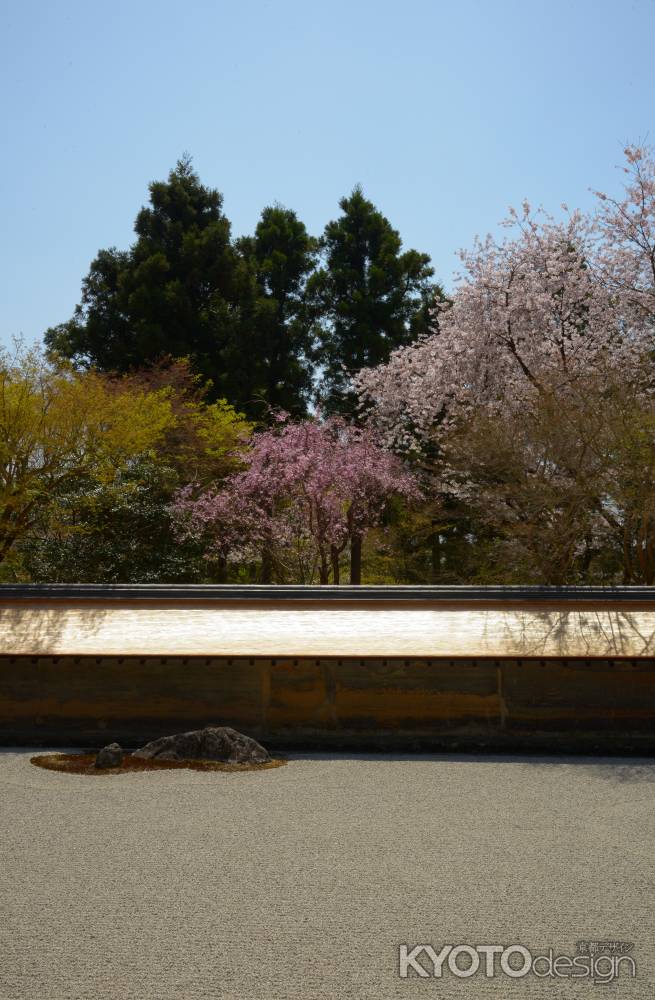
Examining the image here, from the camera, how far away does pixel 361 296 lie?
100.0 ft

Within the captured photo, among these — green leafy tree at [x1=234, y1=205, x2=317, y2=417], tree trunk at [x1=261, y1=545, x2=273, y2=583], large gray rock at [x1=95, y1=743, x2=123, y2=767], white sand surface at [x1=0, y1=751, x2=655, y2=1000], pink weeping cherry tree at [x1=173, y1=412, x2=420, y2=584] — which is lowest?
white sand surface at [x1=0, y1=751, x2=655, y2=1000]

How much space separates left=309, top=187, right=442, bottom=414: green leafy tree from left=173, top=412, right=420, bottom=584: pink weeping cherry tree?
29.1 ft

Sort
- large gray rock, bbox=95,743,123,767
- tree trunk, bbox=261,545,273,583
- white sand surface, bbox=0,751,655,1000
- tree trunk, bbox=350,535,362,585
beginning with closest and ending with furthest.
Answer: white sand surface, bbox=0,751,655,1000
large gray rock, bbox=95,743,123,767
tree trunk, bbox=261,545,273,583
tree trunk, bbox=350,535,362,585

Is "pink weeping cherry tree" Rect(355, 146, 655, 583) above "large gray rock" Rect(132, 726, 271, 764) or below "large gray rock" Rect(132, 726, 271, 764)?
above

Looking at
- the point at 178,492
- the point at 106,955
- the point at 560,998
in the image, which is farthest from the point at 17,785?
the point at 178,492

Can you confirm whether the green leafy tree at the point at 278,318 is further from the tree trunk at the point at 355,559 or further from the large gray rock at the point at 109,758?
the large gray rock at the point at 109,758

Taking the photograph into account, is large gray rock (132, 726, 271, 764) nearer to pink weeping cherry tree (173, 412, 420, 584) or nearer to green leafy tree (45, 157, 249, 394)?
pink weeping cherry tree (173, 412, 420, 584)

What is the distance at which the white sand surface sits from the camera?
3.94m

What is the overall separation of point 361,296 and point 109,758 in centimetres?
2465

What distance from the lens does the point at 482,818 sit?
616cm

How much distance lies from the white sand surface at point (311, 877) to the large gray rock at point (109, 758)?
0.30 metres

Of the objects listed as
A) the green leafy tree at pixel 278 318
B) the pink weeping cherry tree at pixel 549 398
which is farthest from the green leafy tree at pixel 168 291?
the pink weeping cherry tree at pixel 549 398

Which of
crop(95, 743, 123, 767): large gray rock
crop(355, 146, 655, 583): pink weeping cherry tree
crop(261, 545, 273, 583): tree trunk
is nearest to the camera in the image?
crop(95, 743, 123, 767): large gray rock

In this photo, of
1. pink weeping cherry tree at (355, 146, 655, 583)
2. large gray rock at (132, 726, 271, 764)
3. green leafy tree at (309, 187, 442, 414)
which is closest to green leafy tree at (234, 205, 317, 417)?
green leafy tree at (309, 187, 442, 414)
